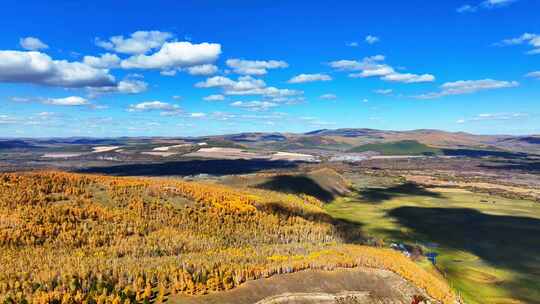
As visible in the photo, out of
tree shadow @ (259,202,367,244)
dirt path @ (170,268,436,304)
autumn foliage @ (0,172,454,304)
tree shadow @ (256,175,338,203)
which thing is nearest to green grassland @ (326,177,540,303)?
tree shadow @ (256,175,338,203)

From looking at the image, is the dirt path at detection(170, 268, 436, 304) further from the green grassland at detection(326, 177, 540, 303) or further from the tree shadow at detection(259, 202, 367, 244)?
the tree shadow at detection(259, 202, 367, 244)

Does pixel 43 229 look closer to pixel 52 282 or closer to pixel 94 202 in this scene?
pixel 94 202

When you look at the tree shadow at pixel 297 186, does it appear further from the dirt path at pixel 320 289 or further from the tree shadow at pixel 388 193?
the dirt path at pixel 320 289

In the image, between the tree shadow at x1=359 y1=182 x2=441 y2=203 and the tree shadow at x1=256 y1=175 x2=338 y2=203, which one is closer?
the tree shadow at x1=256 y1=175 x2=338 y2=203

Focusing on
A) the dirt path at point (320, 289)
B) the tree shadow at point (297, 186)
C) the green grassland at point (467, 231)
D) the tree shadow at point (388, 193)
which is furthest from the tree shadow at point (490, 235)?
the tree shadow at point (297, 186)

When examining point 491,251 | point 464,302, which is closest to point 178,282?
point 464,302

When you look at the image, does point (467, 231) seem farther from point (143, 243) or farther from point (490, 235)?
point (143, 243)

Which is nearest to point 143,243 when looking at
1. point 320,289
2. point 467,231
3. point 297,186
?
point 320,289

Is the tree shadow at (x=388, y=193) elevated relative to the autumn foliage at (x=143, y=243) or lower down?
lower down
